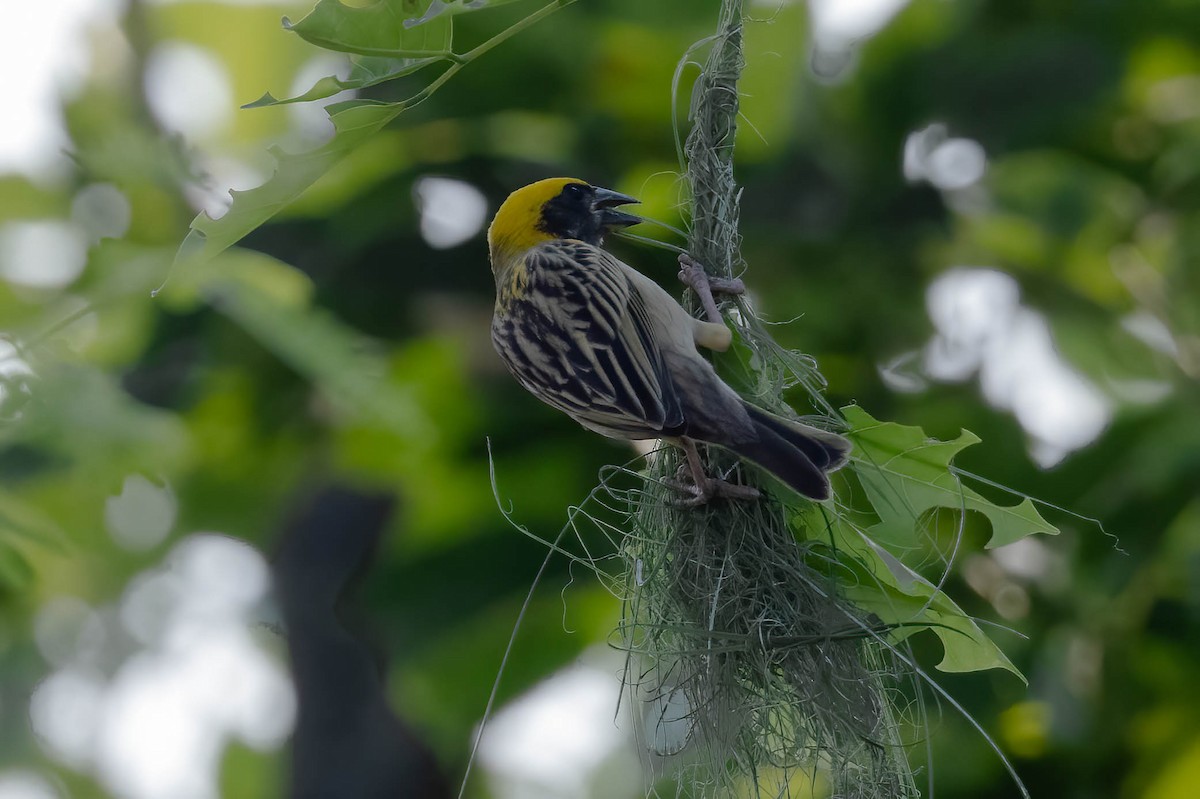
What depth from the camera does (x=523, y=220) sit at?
186 centimetres

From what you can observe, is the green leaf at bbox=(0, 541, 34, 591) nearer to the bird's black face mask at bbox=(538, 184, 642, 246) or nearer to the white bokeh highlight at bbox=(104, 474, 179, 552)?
the bird's black face mask at bbox=(538, 184, 642, 246)

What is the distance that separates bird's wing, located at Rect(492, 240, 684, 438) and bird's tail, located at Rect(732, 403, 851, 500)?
0.34 feet

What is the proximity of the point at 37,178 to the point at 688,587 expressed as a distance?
2.64m

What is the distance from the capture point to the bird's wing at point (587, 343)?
1.49m

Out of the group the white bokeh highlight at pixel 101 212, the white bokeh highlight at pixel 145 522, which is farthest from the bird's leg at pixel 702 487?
the white bokeh highlight at pixel 101 212

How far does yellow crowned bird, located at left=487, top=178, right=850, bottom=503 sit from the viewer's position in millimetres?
1430

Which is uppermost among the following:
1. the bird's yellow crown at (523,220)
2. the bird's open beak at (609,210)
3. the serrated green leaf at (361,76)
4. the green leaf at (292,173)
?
the serrated green leaf at (361,76)

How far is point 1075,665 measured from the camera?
3.28 meters

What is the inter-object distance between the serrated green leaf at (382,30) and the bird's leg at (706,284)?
57 centimetres

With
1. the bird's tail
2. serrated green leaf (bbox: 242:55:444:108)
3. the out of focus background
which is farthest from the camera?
the out of focus background

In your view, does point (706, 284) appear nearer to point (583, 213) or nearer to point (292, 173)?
point (583, 213)

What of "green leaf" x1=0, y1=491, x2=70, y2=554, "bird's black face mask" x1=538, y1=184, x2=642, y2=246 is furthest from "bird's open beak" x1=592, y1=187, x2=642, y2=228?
"green leaf" x1=0, y1=491, x2=70, y2=554

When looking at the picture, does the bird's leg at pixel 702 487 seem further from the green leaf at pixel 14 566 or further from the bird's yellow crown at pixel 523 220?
the green leaf at pixel 14 566

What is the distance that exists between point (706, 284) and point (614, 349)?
150 millimetres
